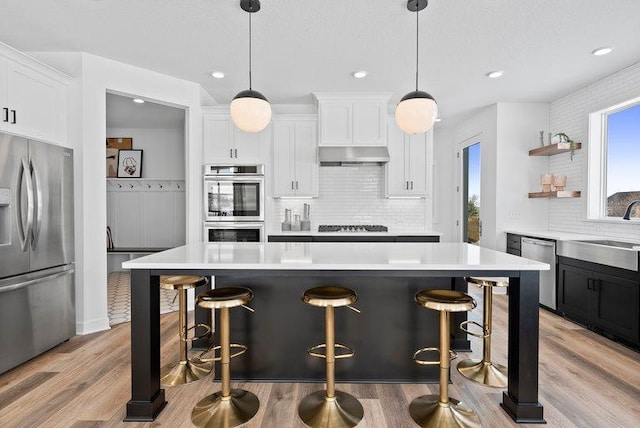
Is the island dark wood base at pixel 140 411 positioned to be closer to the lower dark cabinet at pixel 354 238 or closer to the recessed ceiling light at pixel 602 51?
the lower dark cabinet at pixel 354 238

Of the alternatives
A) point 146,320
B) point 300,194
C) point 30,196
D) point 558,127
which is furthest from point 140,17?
point 558,127

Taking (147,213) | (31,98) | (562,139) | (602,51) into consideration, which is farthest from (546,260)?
(147,213)

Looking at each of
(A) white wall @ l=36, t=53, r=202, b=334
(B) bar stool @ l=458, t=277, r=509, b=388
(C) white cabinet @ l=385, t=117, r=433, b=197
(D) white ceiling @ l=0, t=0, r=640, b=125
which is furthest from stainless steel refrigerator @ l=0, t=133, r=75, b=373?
(C) white cabinet @ l=385, t=117, r=433, b=197

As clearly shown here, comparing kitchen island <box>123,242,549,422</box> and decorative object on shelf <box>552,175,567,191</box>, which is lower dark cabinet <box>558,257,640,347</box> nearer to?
decorative object on shelf <box>552,175,567,191</box>

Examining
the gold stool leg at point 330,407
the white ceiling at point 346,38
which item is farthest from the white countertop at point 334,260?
the white ceiling at point 346,38

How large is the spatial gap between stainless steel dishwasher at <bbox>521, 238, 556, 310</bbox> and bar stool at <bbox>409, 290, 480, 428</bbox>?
2602 mm

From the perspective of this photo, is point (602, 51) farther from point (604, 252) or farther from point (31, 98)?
point (31, 98)

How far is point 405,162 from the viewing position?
486 centimetres

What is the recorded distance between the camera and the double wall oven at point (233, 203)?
4504 mm

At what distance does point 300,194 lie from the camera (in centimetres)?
484

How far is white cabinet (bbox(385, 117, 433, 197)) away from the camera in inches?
191

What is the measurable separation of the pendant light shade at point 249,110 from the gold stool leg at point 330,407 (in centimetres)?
140

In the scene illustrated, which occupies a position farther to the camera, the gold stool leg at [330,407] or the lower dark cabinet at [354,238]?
the lower dark cabinet at [354,238]

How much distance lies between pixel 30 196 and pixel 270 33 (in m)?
2.45
